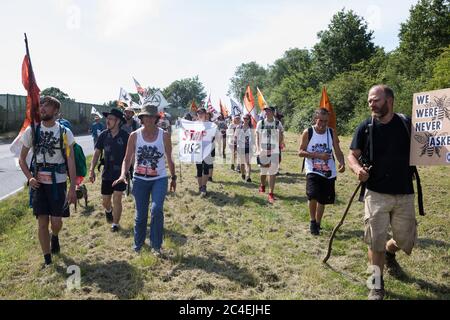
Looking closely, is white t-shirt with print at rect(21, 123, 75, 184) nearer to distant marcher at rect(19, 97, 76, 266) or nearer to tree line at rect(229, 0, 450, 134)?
distant marcher at rect(19, 97, 76, 266)

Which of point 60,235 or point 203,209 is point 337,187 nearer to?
point 203,209

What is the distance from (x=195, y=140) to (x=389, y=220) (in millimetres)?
6807

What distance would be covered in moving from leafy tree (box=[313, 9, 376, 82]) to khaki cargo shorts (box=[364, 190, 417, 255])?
40106 millimetres

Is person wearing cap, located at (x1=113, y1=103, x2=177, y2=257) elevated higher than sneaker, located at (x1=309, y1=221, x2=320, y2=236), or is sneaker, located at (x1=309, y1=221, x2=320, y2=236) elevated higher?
person wearing cap, located at (x1=113, y1=103, x2=177, y2=257)

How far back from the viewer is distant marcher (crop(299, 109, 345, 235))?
653 cm

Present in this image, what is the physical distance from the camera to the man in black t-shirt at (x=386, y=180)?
4.32m

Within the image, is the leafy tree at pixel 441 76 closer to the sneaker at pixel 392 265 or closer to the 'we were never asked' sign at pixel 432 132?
the sneaker at pixel 392 265

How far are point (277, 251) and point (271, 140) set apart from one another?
4.13m

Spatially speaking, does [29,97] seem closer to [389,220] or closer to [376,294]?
[389,220]

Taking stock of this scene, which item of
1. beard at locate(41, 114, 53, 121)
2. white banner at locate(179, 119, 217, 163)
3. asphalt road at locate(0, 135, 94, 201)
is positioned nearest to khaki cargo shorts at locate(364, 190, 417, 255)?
beard at locate(41, 114, 53, 121)

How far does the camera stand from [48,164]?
209 inches

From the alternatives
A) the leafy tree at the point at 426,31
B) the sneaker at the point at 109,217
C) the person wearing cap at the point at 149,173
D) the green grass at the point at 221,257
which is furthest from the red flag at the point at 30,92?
the leafy tree at the point at 426,31

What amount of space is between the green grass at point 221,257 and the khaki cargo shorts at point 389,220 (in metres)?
0.57

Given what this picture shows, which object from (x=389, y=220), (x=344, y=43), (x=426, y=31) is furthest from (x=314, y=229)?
(x=344, y=43)
